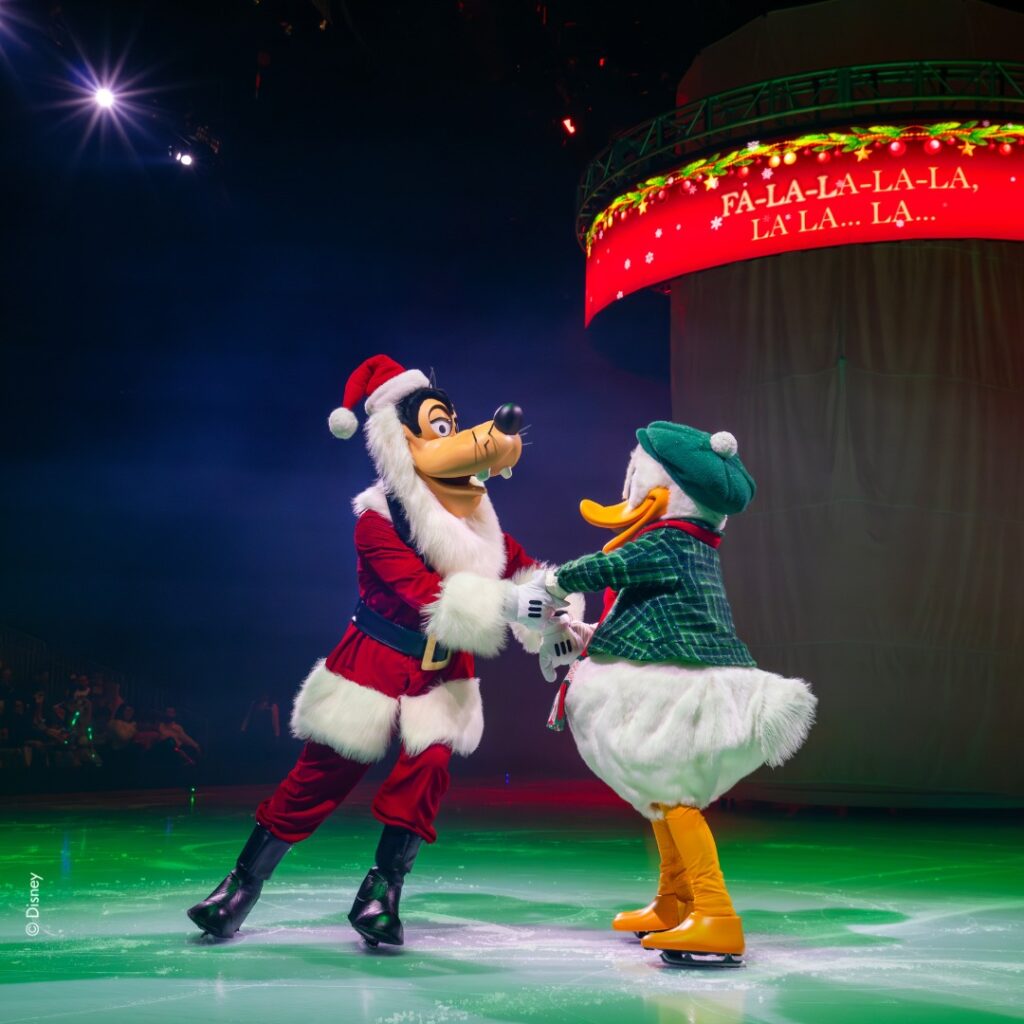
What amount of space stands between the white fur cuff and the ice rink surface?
728 millimetres

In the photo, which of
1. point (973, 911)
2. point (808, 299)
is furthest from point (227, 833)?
point (808, 299)

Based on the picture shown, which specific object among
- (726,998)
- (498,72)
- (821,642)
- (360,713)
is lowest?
(726,998)

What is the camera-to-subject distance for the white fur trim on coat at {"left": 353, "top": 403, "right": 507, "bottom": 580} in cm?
307

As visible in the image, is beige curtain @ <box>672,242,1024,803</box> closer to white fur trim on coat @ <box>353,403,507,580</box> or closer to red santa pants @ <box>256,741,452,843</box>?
white fur trim on coat @ <box>353,403,507,580</box>

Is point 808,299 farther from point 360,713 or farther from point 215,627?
point 215,627

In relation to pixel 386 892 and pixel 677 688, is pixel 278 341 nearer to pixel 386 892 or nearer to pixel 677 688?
pixel 386 892

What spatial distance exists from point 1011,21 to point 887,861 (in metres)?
5.75

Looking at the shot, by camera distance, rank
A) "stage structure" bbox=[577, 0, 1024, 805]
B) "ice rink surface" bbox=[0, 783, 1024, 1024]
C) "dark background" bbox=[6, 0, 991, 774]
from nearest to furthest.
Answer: "ice rink surface" bbox=[0, 783, 1024, 1024] < "stage structure" bbox=[577, 0, 1024, 805] < "dark background" bbox=[6, 0, 991, 774]

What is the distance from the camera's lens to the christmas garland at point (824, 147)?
7.00 meters

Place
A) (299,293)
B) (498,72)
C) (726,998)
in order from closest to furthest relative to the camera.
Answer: (726,998) → (498,72) → (299,293)

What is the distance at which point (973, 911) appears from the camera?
3.67 metres

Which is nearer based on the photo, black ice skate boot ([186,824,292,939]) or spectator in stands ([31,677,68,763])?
black ice skate boot ([186,824,292,939])

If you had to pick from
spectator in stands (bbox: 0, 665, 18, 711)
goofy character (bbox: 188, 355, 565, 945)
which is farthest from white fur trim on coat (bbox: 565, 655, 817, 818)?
spectator in stands (bbox: 0, 665, 18, 711)

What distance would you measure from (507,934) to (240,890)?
2.30 ft
